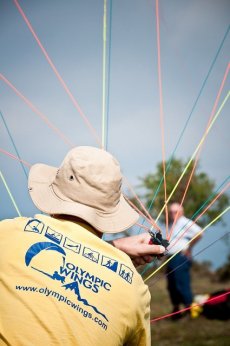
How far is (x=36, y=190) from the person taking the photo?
1.69 meters

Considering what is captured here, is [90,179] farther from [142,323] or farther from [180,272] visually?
[180,272]

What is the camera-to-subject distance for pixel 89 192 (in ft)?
5.14

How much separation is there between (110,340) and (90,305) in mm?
141

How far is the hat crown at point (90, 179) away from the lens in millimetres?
1567

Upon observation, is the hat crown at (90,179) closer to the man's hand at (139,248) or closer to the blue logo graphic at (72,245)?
the blue logo graphic at (72,245)

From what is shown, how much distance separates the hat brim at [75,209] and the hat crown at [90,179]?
1.1 inches

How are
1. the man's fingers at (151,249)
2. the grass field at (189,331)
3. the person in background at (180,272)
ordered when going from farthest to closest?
the person in background at (180,272) → the grass field at (189,331) → the man's fingers at (151,249)

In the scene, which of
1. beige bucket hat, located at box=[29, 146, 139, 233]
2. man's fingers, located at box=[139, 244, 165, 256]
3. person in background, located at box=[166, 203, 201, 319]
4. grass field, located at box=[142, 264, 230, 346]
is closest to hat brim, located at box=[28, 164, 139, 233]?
beige bucket hat, located at box=[29, 146, 139, 233]

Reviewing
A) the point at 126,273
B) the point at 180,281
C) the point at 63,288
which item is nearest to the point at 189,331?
the point at 180,281

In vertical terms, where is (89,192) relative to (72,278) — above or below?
above

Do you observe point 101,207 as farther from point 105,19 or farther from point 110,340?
Result: point 105,19

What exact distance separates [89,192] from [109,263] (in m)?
0.29

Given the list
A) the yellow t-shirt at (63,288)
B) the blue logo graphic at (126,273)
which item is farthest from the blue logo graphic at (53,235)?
the blue logo graphic at (126,273)

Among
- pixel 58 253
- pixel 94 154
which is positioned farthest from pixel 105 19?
pixel 58 253
